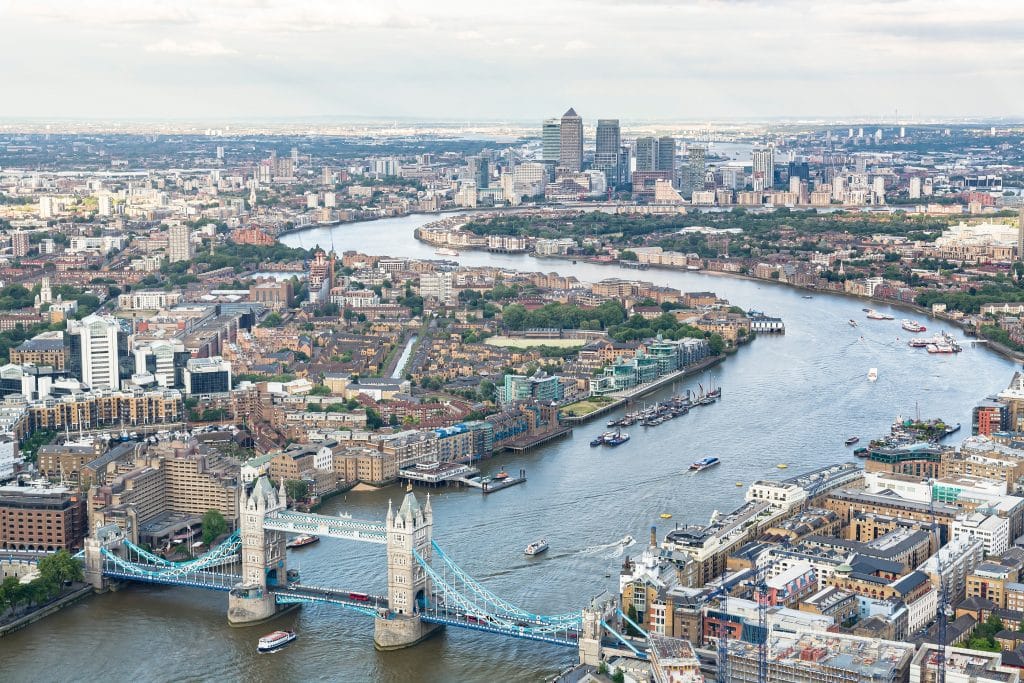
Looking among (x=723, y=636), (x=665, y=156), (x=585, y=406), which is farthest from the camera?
(x=665, y=156)

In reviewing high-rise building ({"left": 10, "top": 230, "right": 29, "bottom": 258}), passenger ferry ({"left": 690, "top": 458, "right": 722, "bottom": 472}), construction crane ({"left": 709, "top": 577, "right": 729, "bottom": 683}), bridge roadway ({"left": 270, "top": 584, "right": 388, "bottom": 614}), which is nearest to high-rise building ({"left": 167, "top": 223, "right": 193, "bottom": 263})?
high-rise building ({"left": 10, "top": 230, "right": 29, "bottom": 258})

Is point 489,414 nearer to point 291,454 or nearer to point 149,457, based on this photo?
point 291,454

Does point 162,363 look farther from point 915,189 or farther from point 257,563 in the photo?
point 915,189

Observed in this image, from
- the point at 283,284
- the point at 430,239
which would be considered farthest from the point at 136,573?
the point at 430,239

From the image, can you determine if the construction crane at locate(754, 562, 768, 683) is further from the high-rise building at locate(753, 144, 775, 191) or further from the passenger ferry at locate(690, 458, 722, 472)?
the high-rise building at locate(753, 144, 775, 191)

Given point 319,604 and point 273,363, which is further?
point 273,363

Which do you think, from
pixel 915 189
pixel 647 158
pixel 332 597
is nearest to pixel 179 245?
pixel 332 597
